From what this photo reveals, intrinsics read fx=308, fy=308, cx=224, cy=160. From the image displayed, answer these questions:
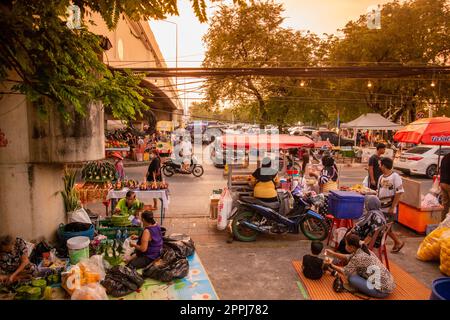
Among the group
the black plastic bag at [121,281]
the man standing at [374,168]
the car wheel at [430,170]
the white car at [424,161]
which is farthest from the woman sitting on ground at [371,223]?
the car wheel at [430,170]

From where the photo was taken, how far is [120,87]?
5758mm

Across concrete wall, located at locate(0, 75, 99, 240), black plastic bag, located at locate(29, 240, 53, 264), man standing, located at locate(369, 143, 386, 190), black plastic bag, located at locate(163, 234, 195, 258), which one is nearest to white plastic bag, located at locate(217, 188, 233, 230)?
black plastic bag, located at locate(163, 234, 195, 258)

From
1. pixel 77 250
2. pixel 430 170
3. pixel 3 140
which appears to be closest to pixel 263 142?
pixel 77 250

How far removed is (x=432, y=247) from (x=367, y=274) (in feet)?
8.18

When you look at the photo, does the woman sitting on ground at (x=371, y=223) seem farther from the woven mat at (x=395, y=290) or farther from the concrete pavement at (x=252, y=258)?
the concrete pavement at (x=252, y=258)

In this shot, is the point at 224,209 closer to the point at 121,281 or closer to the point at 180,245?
the point at 180,245

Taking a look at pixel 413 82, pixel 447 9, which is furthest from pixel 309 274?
pixel 447 9

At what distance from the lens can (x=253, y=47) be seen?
70.5 ft

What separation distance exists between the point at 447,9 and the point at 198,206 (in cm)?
2323

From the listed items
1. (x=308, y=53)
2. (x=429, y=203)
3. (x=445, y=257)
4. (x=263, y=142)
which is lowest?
(x=445, y=257)

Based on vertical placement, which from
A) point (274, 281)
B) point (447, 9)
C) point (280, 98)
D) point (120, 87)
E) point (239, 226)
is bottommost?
point (274, 281)

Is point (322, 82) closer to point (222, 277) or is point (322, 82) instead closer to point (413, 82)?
point (413, 82)

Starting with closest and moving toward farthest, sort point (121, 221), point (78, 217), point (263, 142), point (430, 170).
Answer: point (78, 217) → point (121, 221) → point (263, 142) → point (430, 170)

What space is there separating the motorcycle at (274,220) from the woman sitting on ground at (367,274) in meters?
2.36
